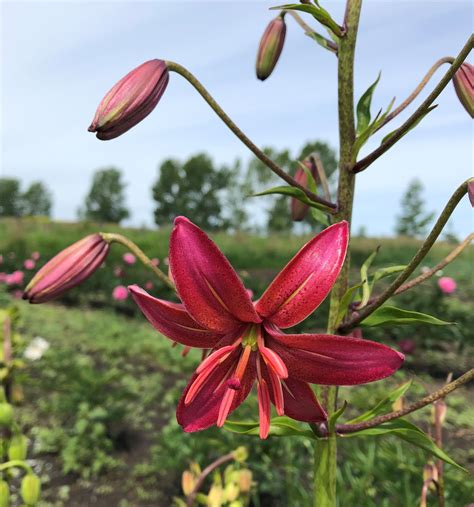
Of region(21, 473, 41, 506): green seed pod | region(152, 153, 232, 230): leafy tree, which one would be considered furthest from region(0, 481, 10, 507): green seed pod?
region(152, 153, 232, 230): leafy tree

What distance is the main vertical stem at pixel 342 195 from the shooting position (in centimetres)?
77

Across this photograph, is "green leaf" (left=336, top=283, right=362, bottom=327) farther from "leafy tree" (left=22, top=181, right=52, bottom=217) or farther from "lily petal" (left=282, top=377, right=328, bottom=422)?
"leafy tree" (left=22, top=181, right=52, bottom=217)

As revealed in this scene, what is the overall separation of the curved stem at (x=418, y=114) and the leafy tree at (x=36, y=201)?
50.5 meters

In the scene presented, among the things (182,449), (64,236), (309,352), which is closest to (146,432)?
(182,449)

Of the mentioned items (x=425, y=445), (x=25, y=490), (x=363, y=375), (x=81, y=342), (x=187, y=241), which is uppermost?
(x=187, y=241)

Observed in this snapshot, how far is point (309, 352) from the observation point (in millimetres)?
558

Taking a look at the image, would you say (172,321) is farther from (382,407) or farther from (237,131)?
(382,407)

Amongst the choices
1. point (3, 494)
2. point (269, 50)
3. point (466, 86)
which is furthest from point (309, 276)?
point (3, 494)

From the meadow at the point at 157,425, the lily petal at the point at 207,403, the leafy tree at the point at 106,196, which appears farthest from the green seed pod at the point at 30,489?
the leafy tree at the point at 106,196

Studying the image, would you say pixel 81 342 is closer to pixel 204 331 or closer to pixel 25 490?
pixel 25 490

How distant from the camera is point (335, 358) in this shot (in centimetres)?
54

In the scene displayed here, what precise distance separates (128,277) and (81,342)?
1.78 metres

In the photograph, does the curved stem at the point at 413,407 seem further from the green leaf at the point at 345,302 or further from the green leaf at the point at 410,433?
the green leaf at the point at 345,302

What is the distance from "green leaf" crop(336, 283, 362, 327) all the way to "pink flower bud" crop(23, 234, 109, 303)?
0.37 metres
